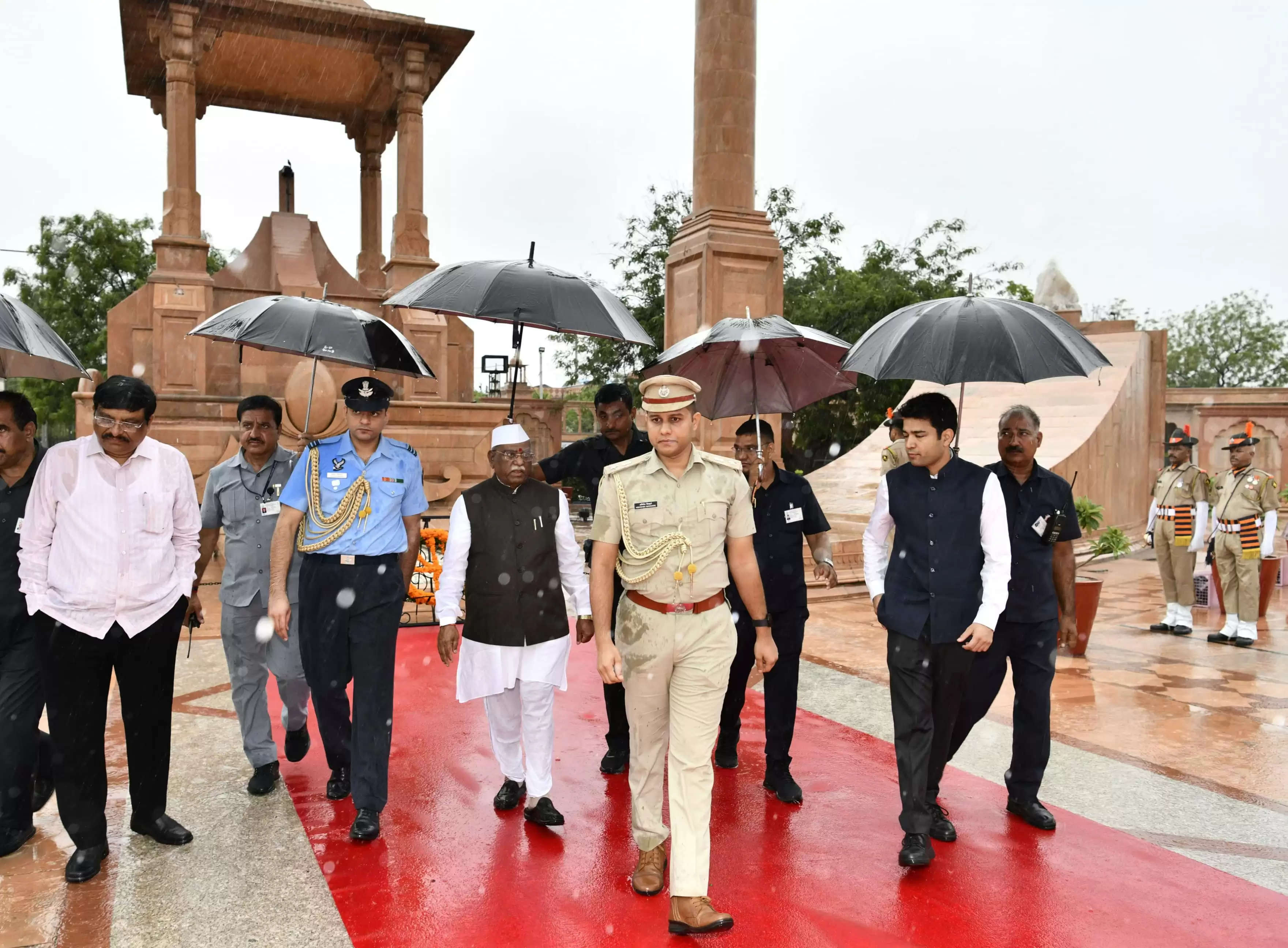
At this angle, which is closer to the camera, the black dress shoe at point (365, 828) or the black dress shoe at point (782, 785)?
the black dress shoe at point (365, 828)

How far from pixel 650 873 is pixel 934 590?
167 cm

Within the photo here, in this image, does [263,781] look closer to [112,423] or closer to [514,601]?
[514,601]

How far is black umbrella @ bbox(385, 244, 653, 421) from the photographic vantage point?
4637 millimetres

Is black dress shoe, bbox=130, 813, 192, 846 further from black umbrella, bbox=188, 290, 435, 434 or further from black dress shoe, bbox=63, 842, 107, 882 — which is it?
black umbrella, bbox=188, 290, 435, 434

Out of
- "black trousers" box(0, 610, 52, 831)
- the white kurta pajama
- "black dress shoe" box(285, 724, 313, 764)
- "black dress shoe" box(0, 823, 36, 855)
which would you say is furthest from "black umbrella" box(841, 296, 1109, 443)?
"black dress shoe" box(0, 823, 36, 855)

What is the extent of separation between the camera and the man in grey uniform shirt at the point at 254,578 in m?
4.82

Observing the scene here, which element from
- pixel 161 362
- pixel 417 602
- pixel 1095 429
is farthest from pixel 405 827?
pixel 1095 429

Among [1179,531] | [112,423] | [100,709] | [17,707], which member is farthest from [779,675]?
[1179,531]

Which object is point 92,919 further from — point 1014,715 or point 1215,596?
point 1215,596

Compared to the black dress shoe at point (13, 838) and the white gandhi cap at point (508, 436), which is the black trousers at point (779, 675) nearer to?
the white gandhi cap at point (508, 436)

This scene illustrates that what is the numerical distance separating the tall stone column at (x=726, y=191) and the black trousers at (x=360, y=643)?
24.9ft

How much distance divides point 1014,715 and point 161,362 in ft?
50.0

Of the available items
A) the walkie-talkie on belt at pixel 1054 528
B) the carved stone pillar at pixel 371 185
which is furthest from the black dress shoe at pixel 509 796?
the carved stone pillar at pixel 371 185

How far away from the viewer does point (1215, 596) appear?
1164 centimetres
